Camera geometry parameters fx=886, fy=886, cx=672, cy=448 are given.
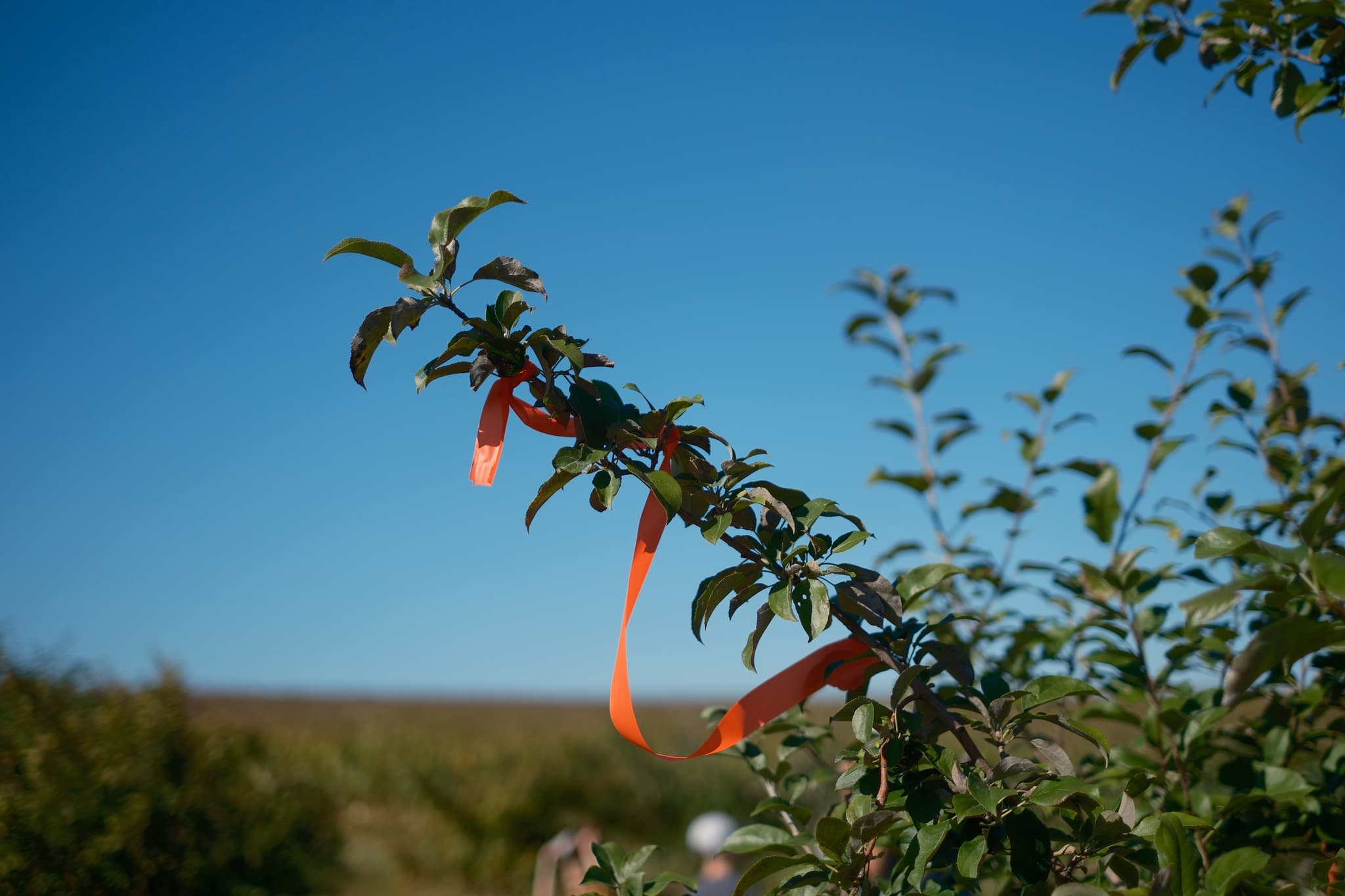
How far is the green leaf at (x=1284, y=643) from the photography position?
2.54 feet

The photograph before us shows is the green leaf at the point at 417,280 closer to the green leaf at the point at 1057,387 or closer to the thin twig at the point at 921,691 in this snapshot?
the thin twig at the point at 921,691

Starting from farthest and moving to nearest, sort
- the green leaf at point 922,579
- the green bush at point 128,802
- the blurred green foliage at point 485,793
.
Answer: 1. the blurred green foliage at point 485,793
2. the green bush at point 128,802
3. the green leaf at point 922,579

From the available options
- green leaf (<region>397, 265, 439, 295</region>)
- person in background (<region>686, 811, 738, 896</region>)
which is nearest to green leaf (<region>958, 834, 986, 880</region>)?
green leaf (<region>397, 265, 439, 295</region>)

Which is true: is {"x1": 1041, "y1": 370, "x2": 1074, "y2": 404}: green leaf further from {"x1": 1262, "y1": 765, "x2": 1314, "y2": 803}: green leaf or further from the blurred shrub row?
the blurred shrub row

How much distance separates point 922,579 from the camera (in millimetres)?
1082

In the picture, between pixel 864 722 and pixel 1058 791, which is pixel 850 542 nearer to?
pixel 864 722

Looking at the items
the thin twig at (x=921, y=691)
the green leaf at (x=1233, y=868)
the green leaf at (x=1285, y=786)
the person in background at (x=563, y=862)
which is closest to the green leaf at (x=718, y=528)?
the thin twig at (x=921, y=691)

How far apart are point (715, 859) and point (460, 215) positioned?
329 centimetres

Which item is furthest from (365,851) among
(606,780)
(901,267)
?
(901,267)

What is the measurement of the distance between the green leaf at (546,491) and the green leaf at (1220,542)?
0.66m

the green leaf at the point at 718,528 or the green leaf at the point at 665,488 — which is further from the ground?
the green leaf at the point at 665,488

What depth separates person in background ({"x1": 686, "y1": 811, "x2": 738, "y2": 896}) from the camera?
4.57 metres

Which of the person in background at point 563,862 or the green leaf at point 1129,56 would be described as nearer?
the green leaf at point 1129,56

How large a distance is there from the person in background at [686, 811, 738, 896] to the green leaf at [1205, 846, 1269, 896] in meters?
2.81
